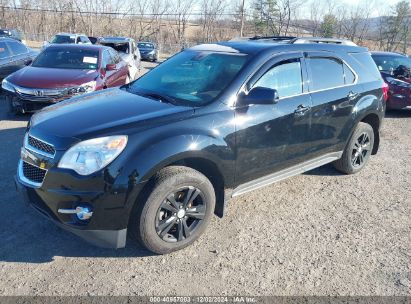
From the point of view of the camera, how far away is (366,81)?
500 cm

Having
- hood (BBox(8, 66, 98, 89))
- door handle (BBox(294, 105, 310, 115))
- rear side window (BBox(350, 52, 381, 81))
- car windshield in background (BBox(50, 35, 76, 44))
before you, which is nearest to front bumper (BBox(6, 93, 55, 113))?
hood (BBox(8, 66, 98, 89))

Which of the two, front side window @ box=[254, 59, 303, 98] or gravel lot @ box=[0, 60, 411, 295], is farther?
front side window @ box=[254, 59, 303, 98]

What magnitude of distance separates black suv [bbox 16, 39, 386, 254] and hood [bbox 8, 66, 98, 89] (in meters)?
3.31

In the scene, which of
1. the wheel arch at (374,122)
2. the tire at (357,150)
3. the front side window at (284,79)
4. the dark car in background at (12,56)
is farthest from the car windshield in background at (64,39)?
the front side window at (284,79)

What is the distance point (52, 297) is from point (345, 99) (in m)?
3.89

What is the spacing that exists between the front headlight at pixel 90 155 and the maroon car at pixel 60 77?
4.58 m

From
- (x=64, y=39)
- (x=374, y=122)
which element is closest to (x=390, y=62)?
(x=374, y=122)

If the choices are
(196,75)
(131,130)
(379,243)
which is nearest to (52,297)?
(131,130)

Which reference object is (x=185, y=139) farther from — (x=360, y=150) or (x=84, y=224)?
(x=360, y=150)

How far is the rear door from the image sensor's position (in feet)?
13.8

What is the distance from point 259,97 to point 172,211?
1.34m

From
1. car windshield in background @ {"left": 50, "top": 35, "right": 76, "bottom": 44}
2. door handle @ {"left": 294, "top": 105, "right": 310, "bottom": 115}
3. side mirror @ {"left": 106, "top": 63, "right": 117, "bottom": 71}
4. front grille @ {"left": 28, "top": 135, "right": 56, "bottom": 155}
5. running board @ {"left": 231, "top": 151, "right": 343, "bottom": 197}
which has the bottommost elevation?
running board @ {"left": 231, "top": 151, "right": 343, "bottom": 197}

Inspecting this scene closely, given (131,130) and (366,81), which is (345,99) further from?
(131,130)

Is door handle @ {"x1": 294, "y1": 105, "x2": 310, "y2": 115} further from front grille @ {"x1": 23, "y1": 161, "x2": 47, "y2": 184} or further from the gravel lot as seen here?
front grille @ {"x1": 23, "y1": 161, "x2": 47, "y2": 184}
